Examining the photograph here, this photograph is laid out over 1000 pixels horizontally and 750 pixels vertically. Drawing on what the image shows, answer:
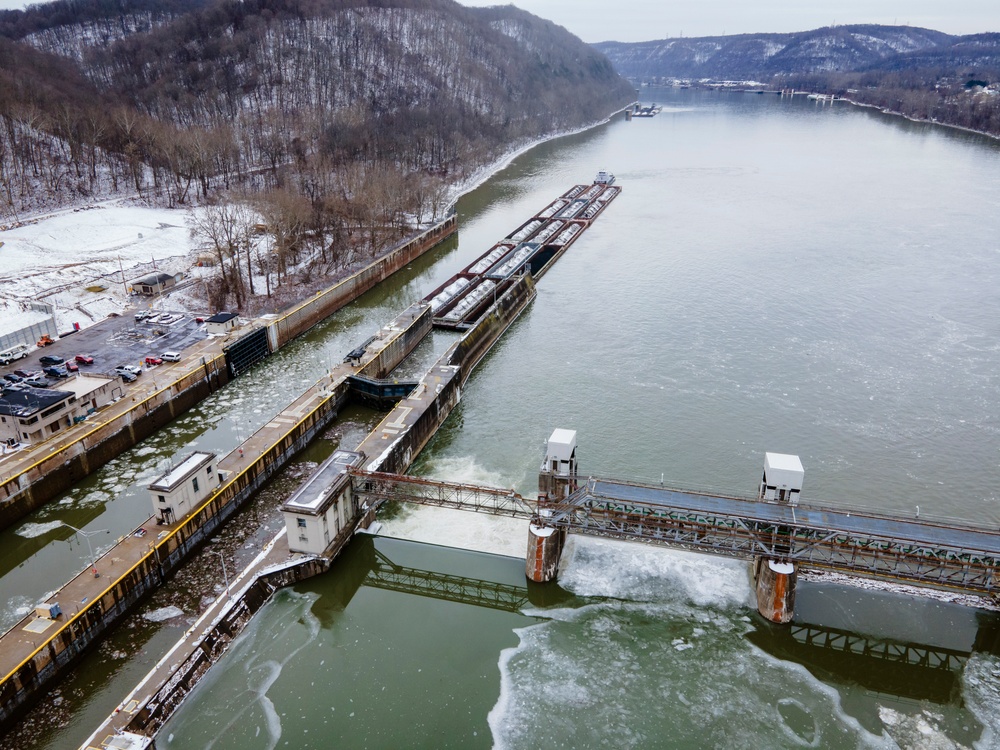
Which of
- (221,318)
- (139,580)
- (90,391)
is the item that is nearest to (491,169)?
(221,318)

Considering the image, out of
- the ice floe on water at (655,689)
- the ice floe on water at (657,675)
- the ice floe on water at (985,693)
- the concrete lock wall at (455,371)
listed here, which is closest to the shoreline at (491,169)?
the concrete lock wall at (455,371)

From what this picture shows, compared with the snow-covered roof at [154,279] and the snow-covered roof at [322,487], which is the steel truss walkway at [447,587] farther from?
the snow-covered roof at [154,279]

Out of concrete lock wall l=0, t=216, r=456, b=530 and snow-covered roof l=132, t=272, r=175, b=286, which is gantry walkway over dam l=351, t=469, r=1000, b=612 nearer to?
concrete lock wall l=0, t=216, r=456, b=530

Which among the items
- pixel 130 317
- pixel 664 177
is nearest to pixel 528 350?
pixel 130 317

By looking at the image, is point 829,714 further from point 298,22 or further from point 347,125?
point 298,22

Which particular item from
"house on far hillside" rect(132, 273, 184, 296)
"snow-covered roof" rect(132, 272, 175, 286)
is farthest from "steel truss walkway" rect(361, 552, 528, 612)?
"snow-covered roof" rect(132, 272, 175, 286)
